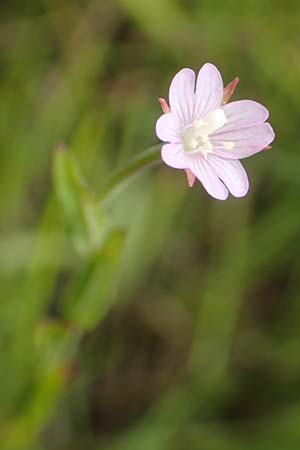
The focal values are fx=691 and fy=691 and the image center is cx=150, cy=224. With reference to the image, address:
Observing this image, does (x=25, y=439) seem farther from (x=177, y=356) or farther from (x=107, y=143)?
(x=107, y=143)

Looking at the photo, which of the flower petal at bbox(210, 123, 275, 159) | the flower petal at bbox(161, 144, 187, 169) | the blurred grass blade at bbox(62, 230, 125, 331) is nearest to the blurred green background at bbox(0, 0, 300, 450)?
the blurred grass blade at bbox(62, 230, 125, 331)

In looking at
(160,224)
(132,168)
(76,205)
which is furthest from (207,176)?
(160,224)

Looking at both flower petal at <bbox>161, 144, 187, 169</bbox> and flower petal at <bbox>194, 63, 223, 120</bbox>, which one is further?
flower petal at <bbox>194, 63, 223, 120</bbox>

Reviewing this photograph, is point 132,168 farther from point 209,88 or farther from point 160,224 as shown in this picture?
point 160,224

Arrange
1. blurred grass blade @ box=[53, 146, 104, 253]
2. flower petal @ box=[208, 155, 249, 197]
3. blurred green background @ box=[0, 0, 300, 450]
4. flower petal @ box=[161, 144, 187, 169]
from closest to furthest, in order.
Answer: flower petal @ box=[161, 144, 187, 169] → flower petal @ box=[208, 155, 249, 197] → blurred grass blade @ box=[53, 146, 104, 253] → blurred green background @ box=[0, 0, 300, 450]

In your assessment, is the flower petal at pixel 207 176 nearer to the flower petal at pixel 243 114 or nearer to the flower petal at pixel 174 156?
the flower petal at pixel 174 156

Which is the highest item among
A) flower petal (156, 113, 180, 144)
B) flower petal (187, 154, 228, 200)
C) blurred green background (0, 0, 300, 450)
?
blurred green background (0, 0, 300, 450)

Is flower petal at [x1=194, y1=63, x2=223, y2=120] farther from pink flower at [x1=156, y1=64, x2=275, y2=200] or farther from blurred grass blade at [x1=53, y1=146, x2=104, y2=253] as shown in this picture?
blurred grass blade at [x1=53, y1=146, x2=104, y2=253]
